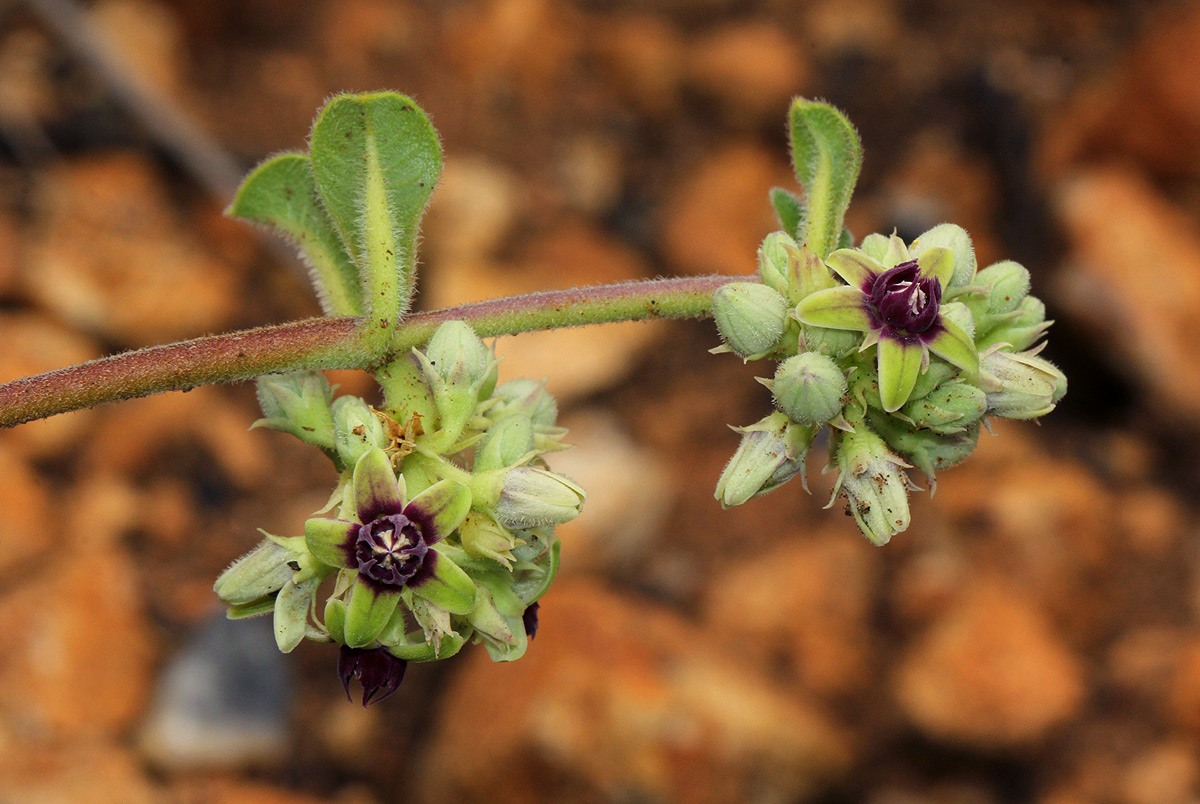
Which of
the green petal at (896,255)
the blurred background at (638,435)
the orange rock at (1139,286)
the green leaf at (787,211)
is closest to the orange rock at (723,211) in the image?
the blurred background at (638,435)

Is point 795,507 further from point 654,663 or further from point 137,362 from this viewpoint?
point 137,362

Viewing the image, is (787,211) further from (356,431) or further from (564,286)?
(564,286)

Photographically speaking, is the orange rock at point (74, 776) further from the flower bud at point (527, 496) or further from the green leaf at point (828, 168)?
the green leaf at point (828, 168)

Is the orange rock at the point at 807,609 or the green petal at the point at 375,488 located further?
the orange rock at the point at 807,609

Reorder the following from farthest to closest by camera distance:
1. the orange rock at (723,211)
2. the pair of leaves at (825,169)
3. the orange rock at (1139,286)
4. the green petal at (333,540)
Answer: the orange rock at (723,211), the orange rock at (1139,286), the pair of leaves at (825,169), the green petal at (333,540)

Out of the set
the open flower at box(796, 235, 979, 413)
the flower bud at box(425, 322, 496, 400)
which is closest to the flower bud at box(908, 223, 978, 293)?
the open flower at box(796, 235, 979, 413)

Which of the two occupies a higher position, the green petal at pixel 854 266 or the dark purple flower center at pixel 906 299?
the green petal at pixel 854 266

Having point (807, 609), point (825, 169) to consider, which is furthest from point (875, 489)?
point (807, 609)
